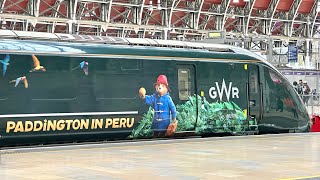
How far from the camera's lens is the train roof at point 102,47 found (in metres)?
13.9

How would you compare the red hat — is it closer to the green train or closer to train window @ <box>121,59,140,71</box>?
the green train

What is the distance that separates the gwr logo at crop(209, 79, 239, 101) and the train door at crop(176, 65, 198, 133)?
0.64 meters

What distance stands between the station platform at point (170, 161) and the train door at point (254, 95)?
397 centimetres

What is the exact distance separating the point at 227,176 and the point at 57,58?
688 cm

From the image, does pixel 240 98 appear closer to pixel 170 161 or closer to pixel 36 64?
pixel 36 64

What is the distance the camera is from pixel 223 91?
56.9ft

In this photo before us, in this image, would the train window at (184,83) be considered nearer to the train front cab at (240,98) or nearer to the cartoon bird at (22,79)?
the train front cab at (240,98)

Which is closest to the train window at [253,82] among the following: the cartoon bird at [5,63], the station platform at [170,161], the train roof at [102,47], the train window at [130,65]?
the train roof at [102,47]

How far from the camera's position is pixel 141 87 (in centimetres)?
1559

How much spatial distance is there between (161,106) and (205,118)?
4.96ft

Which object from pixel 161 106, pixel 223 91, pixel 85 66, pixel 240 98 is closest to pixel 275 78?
pixel 240 98

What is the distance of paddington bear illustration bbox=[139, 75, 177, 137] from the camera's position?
15.7 m

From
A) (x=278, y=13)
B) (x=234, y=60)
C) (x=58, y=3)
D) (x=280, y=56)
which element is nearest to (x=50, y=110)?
(x=234, y=60)

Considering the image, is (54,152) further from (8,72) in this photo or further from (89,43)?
(89,43)
